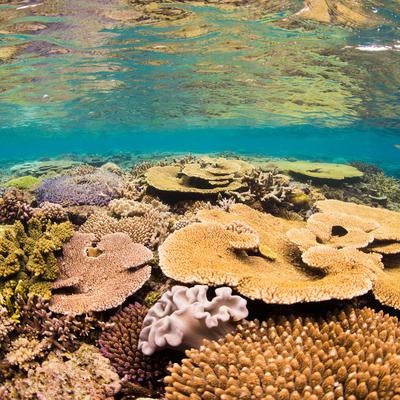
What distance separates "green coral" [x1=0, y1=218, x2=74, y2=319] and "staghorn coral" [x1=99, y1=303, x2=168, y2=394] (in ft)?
3.18

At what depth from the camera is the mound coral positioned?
26.2 feet

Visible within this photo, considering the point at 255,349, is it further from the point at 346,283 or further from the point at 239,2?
the point at 239,2

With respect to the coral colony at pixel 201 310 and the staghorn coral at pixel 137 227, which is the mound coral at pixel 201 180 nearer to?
the staghorn coral at pixel 137 227

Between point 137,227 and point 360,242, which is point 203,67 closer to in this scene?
point 137,227

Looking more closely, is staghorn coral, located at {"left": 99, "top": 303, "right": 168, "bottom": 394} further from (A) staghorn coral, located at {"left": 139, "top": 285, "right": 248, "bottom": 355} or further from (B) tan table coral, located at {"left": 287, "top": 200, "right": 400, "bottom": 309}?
(B) tan table coral, located at {"left": 287, "top": 200, "right": 400, "bottom": 309}

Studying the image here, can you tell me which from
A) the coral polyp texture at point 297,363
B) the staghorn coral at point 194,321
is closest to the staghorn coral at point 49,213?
the staghorn coral at point 194,321

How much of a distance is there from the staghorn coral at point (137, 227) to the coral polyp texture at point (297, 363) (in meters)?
2.87

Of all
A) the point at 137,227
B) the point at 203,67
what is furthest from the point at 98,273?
the point at 203,67

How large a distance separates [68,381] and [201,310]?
1.52 m

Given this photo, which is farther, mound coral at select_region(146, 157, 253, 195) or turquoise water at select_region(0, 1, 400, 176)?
turquoise water at select_region(0, 1, 400, 176)

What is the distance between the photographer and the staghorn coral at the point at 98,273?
4098 millimetres

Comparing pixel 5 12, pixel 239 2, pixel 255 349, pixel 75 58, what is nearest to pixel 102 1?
pixel 5 12

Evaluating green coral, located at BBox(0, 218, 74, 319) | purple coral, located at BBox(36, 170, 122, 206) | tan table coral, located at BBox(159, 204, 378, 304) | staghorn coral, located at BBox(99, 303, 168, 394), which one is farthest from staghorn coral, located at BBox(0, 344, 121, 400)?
purple coral, located at BBox(36, 170, 122, 206)

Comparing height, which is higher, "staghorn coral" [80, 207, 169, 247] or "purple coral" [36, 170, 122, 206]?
"staghorn coral" [80, 207, 169, 247]
